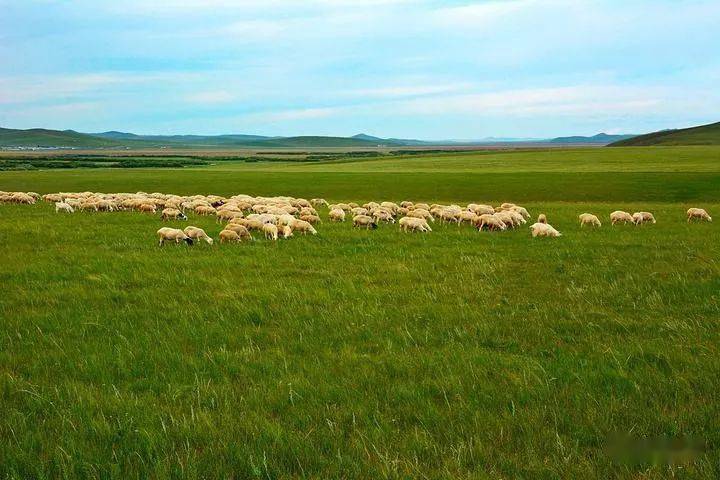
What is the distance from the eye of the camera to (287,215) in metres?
19.8

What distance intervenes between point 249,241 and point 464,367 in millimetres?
11371

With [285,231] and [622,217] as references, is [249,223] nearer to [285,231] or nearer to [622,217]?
[285,231]

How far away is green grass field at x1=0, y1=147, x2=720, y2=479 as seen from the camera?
14.2 ft

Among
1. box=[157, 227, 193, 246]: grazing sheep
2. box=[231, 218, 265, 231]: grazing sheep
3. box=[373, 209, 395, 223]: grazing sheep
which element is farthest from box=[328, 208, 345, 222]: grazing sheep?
box=[157, 227, 193, 246]: grazing sheep

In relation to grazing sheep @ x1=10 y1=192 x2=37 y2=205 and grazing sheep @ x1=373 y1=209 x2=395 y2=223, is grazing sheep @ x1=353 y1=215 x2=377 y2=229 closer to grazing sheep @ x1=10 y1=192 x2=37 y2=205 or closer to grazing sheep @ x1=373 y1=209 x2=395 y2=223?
grazing sheep @ x1=373 y1=209 x2=395 y2=223

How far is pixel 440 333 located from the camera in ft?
24.6

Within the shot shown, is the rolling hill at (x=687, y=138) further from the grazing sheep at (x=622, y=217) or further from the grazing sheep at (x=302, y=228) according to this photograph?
the grazing sheep at (x=302, y=228)

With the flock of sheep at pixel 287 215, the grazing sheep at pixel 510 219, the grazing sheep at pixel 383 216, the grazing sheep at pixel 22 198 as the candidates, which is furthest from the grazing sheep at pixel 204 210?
the grazing sheep at pixel 510 219

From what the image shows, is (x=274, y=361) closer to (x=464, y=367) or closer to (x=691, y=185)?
(x=464, y=367)

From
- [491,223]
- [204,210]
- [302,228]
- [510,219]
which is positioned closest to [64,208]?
[204,210]

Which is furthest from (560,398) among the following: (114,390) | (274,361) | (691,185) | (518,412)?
(691,185)

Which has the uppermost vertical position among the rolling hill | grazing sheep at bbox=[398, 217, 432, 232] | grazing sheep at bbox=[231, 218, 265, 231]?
the rolling hill

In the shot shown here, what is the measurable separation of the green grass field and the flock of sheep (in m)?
3.22

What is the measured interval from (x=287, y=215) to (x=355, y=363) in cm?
1391
